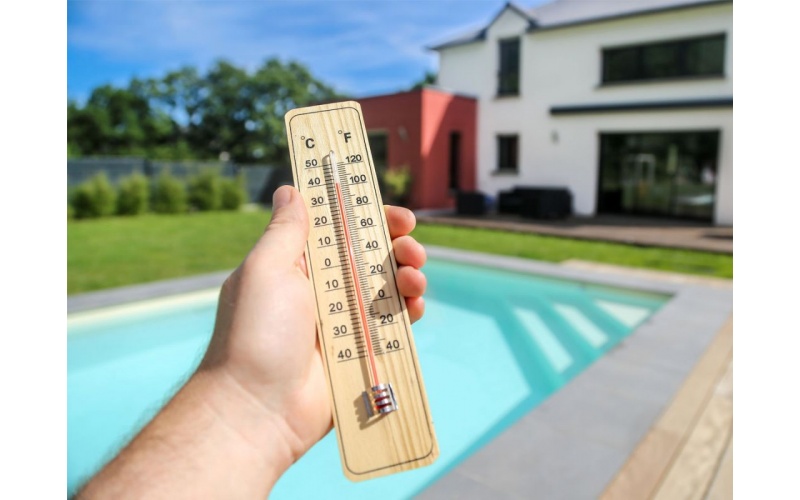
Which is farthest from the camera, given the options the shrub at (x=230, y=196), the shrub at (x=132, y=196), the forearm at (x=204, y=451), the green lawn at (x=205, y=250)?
the shrub at (x=230, y=196)

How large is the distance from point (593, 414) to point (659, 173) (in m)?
8.57

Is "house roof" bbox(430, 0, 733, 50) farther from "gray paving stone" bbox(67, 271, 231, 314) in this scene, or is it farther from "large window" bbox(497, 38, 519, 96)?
"gray paving stone" bbox(67, 271, 231, 314)

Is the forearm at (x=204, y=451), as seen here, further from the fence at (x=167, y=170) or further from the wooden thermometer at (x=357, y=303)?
the fence at (x=167, y=170)

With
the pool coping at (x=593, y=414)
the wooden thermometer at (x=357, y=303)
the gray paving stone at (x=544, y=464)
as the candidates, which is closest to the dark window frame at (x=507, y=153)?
the pool coping at (x=593, y=414)

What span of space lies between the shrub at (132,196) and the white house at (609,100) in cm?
711

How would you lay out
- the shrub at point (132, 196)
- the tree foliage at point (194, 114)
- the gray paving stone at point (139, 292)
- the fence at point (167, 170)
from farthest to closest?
the tree foliage at point (194, 114) < the fence at point (167, 170) < the shrub at point (132, 196) < the gray paving stone at point (139, 292)


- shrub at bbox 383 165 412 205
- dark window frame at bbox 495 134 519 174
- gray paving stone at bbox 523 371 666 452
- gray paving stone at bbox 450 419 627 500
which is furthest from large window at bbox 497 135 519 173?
gray paving stone at bbox 450 419 627 500

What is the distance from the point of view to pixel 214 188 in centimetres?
1202

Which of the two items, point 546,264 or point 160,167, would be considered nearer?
point 546,264

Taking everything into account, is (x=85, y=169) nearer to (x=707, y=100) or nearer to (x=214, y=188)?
(x=214, y=188)

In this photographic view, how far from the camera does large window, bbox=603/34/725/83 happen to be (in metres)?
8.97

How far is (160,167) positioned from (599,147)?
10.1m

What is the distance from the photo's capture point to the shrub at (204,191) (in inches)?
472
